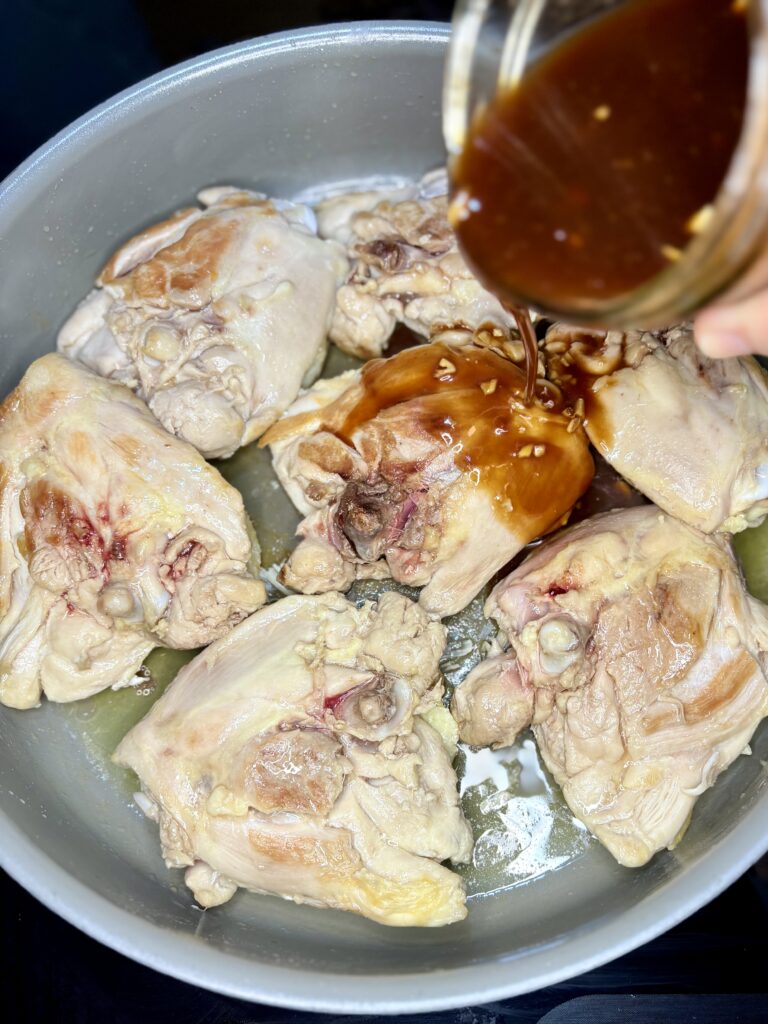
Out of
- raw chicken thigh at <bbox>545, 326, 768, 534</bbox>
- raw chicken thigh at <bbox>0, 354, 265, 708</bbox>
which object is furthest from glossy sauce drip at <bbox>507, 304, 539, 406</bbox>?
raw chicken thigh at <bbox>0, 354, 265, 708</bbox>

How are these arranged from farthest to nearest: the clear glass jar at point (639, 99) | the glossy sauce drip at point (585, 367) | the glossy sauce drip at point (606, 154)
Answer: the glossy sauce drip at point (585, 367), the glossy sauce drip at point (606, 154), the clear glass jar at point (639, 99)

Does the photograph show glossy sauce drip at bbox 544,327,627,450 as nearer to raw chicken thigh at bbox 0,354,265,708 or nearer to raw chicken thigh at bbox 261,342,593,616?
raw chicken thigh at bbox 261,342,593,616

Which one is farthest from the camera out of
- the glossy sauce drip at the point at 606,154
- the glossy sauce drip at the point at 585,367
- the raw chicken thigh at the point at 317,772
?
the glossy sauce drip at the point at 585,367

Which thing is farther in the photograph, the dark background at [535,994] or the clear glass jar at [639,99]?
the dark background at [535,994]

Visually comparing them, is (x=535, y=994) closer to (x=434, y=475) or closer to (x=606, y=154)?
(x=434, y=475)

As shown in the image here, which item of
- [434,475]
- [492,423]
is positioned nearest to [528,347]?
[492,423]

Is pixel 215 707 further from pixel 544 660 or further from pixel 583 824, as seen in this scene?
pixel 583 824

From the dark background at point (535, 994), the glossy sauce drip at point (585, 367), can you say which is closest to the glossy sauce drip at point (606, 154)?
the glossy sauce drip at point (585, 367)

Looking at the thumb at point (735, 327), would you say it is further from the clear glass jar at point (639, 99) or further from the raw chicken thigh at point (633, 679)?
the raw chicken thigh at point (633, 679)

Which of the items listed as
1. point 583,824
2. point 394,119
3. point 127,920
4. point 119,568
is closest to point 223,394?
point 119,568

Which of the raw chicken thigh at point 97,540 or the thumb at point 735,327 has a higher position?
the thumb at point 735,327
